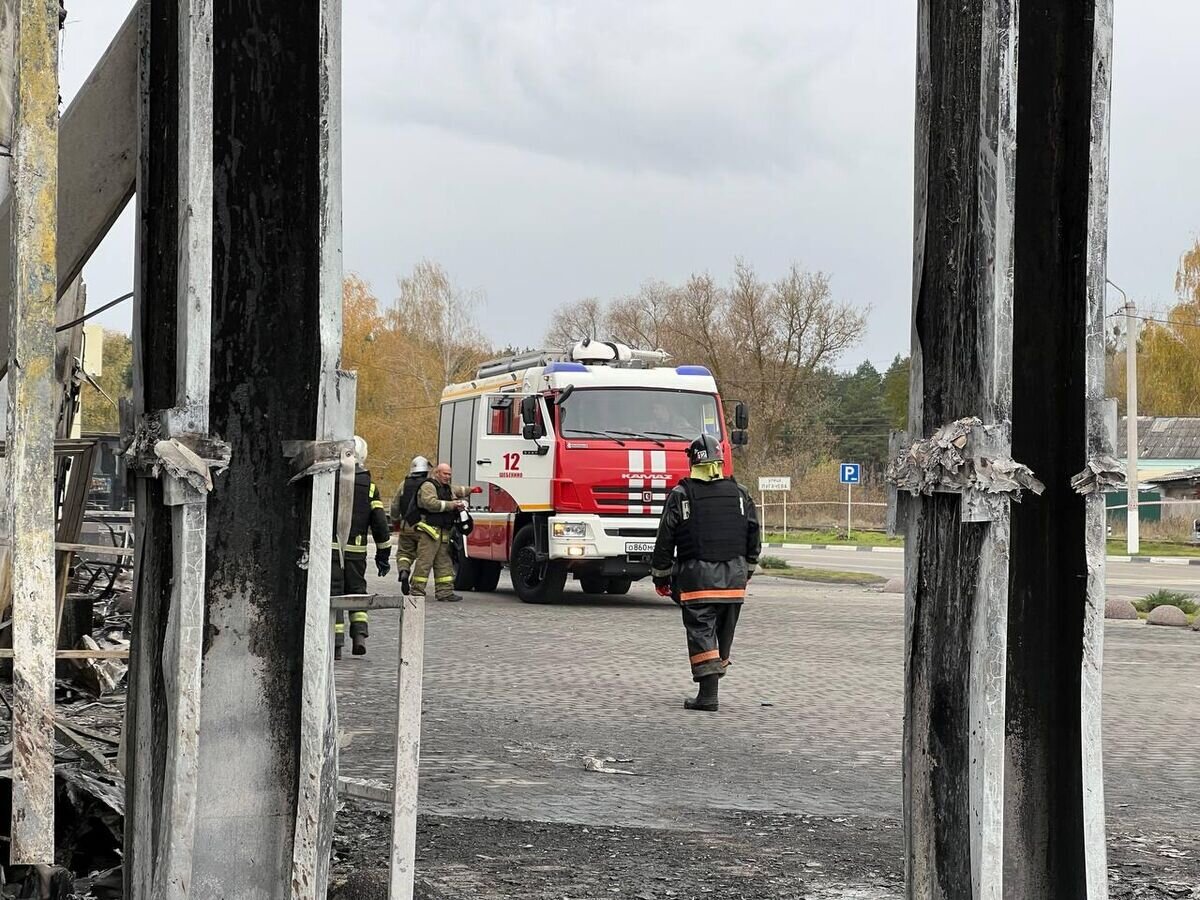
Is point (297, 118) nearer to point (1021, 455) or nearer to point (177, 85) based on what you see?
point (177, 85)

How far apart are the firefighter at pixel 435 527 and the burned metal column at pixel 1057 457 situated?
45.0 feet

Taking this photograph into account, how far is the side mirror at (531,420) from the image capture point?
18531 mm

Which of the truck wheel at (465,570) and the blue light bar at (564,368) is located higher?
the blue light bar at (564,368)

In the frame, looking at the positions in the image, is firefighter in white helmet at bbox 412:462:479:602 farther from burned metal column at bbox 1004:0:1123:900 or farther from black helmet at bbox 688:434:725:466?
burned metal column at bbox 1004:0:1123:900

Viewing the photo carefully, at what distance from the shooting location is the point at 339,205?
131 inches

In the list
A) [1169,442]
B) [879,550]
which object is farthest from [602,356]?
[1169,442]

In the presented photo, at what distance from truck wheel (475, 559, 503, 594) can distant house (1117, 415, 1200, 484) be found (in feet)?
165

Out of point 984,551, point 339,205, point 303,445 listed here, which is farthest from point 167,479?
point 984,551

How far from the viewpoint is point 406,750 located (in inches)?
142

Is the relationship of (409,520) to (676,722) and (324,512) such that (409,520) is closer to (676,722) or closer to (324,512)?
(676,722)

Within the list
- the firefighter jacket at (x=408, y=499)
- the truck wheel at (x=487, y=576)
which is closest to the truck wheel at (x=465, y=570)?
the truck wheel at (x=487, y=576)

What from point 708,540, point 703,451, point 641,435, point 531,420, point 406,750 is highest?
point 531,420

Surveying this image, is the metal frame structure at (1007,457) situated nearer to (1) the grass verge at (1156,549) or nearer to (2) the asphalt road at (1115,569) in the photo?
(2) the asphalt road at (1115,569)

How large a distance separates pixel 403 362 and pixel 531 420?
1411 inches
